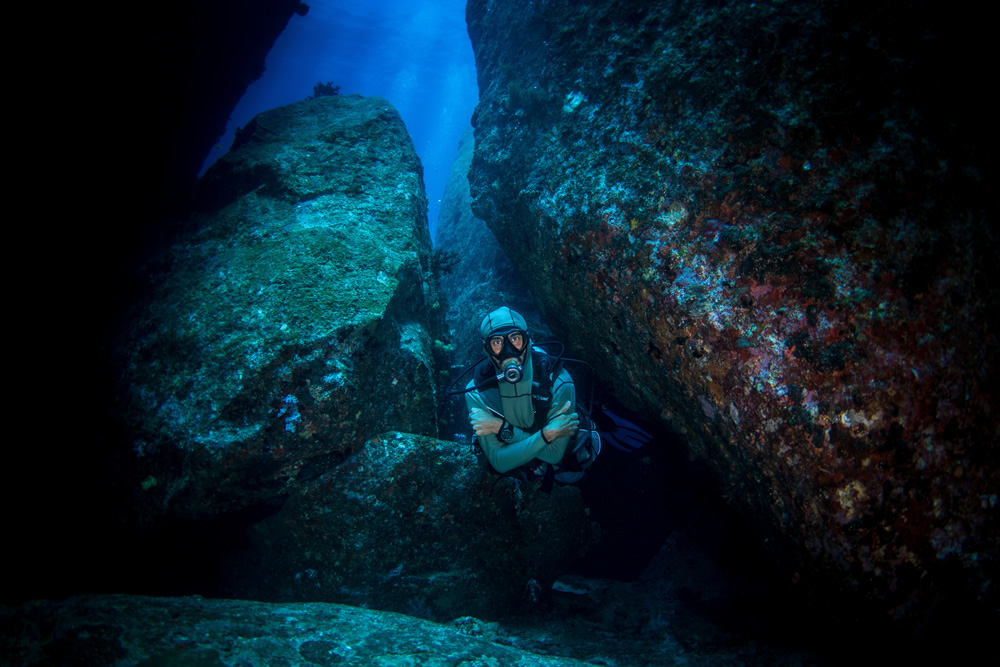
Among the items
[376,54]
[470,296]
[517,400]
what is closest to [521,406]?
[517,400]

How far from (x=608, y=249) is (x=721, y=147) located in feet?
3.96

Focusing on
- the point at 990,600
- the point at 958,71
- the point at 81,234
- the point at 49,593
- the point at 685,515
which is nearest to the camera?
the point at 990,600

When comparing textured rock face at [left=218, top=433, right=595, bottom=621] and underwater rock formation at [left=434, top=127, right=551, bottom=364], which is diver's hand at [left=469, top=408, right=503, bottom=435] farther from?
underwater rock formation at [left=434, top=127, right=551, bottom=364]

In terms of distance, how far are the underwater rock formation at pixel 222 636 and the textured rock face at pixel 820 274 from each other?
A: 234cm

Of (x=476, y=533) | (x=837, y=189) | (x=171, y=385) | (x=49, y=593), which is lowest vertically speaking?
(x=49, y=593)

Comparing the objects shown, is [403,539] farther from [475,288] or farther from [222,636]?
[475,288]

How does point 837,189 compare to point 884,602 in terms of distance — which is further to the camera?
point 837,189

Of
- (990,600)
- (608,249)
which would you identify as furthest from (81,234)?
(990,600)

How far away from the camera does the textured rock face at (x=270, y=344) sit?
3.80 metres

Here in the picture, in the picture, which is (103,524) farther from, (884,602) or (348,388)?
(884,602)

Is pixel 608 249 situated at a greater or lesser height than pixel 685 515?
greater

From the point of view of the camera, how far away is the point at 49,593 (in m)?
3.92

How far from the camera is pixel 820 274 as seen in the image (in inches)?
102

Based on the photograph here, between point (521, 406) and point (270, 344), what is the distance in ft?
9.00
